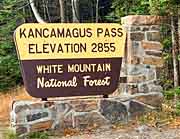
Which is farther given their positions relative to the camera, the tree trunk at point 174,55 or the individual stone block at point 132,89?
the tree trunk at point 174,55

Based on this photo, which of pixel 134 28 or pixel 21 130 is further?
pixel 134 28

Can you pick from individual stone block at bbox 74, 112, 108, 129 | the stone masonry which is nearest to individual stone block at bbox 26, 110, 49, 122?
the stone masonry

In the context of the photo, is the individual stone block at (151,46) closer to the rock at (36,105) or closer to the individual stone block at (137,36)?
the individual stone block at (137,36)

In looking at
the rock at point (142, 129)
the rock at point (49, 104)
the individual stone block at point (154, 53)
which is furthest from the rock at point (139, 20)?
the rock at point (49, 104)

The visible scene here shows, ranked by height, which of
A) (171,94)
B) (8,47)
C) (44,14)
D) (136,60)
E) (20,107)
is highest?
(136,60)

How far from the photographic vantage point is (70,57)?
7879 mm

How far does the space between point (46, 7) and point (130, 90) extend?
11745mm

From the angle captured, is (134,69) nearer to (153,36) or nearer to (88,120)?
(153,36)

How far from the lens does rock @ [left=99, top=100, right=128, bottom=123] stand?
8008 millimetres

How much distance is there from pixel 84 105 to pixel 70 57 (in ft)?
2.87

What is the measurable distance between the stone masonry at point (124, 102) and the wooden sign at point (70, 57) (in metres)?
0.23

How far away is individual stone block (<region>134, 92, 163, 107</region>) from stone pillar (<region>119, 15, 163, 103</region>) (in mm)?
40

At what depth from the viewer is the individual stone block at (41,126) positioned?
7.52 m

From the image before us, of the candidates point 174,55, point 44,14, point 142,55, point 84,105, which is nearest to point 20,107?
point 84,105
